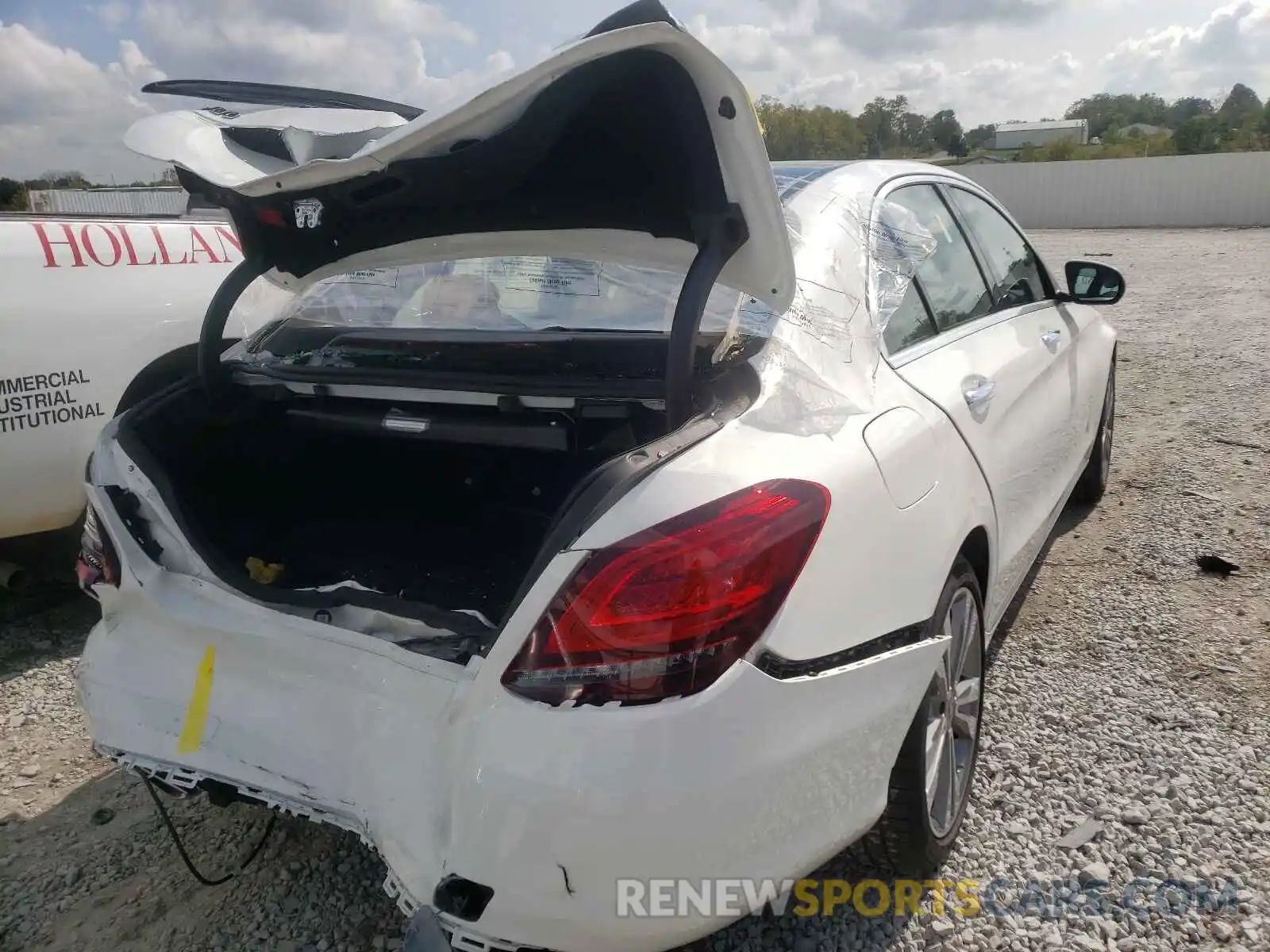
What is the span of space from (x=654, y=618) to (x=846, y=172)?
1.67 metres

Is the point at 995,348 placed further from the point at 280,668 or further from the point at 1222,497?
the point at 1222,497

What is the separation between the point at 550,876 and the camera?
1.48 m

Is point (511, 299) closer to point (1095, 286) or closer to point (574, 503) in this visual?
point (574, 503)

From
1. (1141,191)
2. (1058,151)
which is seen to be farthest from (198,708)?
(1058,151)

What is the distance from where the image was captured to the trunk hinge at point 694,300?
1.81m

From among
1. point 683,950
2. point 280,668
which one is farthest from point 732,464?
point 683,950

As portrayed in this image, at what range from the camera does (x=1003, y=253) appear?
10.9ft

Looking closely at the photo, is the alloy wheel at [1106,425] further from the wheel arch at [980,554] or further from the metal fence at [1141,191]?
the metal fence at [1141,191]

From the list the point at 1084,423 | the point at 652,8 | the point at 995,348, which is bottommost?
the point at 1084,423

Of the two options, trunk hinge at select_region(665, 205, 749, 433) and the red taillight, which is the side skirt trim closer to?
the red taillight

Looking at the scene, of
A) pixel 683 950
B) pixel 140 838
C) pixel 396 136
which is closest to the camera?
pixel 396 136

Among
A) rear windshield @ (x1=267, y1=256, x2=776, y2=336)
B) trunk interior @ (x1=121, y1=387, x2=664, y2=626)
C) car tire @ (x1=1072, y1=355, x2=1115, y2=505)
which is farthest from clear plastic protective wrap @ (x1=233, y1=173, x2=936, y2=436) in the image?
car tire @ (x1=1072, y1=355, x2=1115, y2=505)

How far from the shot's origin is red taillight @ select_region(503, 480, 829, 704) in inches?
58.7

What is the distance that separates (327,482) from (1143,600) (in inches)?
117
